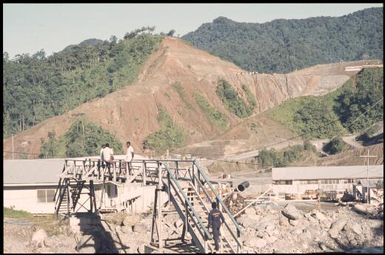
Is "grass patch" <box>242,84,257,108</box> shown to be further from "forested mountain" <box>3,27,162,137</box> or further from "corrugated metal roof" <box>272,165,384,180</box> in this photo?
"corrugated metal roof" <box>272,165,384,180</box>

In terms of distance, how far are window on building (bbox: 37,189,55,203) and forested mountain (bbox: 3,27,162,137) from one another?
61548 mm

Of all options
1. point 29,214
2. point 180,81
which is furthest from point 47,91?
point 29,214

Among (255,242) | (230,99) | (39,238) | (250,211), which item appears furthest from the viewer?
(230,99)

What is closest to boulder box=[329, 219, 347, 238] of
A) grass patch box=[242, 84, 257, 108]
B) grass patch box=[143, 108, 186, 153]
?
grass patch box=[143, 108, 186, 153]

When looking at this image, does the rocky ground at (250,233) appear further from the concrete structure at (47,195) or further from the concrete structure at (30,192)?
the concrete structure at (30,192)

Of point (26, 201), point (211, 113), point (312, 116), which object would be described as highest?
point (211, 113)

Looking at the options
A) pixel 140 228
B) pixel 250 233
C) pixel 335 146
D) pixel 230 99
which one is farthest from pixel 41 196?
pixel 230 99

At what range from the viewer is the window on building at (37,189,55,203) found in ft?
127

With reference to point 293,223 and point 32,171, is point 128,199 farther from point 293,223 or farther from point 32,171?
point 293,223

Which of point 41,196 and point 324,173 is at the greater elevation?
point 41,196

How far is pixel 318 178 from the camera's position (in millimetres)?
57469

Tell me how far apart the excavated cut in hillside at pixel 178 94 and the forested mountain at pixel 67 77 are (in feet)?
15.8

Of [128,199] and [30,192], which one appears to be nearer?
[30,192]

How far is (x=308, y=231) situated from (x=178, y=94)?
6496 cm
